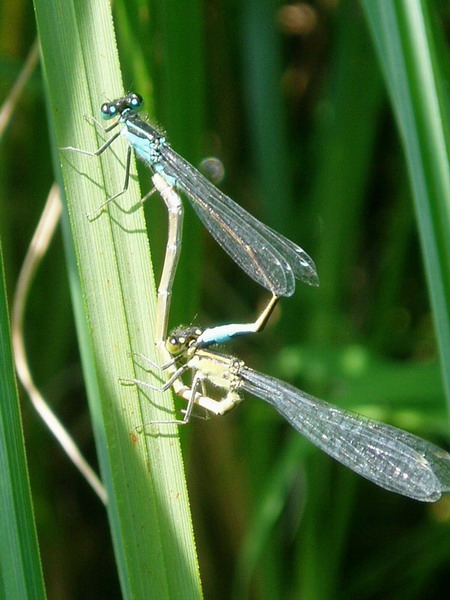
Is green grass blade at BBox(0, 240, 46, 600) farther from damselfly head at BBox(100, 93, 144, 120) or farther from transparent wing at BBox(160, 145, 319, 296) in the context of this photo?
transparent wing at BBox(160, 145, 319, 296)

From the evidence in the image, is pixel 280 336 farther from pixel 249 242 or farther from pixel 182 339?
pixel 182 339

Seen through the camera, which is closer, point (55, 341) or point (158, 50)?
point (158, 50)

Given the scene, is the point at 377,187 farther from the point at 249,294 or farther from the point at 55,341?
the point at 55,341

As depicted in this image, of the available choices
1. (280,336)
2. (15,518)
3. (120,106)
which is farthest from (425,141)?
(280,336)

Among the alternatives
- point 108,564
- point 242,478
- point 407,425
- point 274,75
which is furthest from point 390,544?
point 274,75

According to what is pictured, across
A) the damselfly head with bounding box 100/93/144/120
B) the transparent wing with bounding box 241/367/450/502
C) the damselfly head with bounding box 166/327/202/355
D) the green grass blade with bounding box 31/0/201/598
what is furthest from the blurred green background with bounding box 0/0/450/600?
the green grass blade with bounding box 31/0/201/598

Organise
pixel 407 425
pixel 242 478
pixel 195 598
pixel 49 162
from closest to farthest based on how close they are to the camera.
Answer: pixel 195 598, pixel 407 425, pixel 49 162, pixel 242 478
